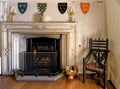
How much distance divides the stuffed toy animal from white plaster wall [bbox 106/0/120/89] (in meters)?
0.79

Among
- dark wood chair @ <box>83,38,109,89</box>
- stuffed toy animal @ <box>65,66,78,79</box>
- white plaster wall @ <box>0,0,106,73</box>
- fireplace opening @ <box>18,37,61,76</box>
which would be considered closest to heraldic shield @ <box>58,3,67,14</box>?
white plaster wall @ <box>0,0,106,73</box>

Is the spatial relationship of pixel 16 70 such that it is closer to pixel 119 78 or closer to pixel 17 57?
pixel 17 57

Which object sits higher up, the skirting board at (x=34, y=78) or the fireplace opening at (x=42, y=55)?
the fireplace opening at (x=42, y=55)

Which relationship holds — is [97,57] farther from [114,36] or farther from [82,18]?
[82,18]

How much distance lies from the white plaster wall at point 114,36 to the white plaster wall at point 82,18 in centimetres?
26

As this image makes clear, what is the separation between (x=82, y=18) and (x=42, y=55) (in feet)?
4.27

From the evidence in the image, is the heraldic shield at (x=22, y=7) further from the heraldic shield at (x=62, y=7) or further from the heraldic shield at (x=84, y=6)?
the heraldic shield at (x=84, y=6)

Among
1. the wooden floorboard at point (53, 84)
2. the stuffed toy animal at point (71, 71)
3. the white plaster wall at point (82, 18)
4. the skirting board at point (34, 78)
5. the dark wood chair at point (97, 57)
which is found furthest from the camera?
the white plaster wall at point (82, 18)

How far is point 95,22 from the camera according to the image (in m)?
5.06

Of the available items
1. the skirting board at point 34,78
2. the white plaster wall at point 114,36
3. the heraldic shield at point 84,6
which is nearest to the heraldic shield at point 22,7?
the heraldic shield at point 84,6

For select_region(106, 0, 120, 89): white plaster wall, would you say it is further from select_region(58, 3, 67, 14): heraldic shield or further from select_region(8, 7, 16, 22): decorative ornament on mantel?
select_region(8, 7, 16, 22): decorative ornament on mantel

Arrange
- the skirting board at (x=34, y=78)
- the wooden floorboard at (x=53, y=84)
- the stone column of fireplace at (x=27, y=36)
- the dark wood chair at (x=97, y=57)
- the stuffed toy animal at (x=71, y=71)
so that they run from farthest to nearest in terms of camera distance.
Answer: the stone column of fireplace at (x=27, y=36), the stuffed toy animal at (x=71, y=71), the skirting board at (x=34, y=78), the dark wood chair at (x=97, y=57), the wooden floorboard at (x=53, y=84)

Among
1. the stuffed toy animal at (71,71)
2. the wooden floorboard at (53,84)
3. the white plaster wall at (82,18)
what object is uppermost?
the white plaster wall at (82,18)

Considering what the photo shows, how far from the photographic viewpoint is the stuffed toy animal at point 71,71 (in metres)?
4.72
